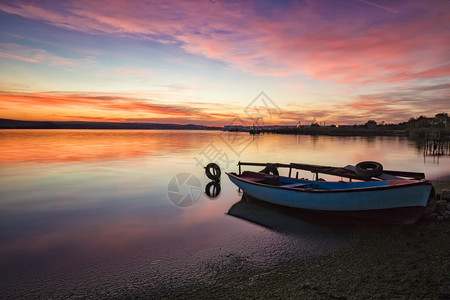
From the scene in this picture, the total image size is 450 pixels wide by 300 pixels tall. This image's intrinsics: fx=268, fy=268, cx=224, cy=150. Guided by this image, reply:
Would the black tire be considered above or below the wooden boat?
below

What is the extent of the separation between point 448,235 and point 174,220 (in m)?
9.86

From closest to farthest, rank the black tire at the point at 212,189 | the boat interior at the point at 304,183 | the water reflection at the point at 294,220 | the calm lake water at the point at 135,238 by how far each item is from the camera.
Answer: the calm lake water at the point at 135,238 → the water reflection at the point at 294,220 → the boat interior at the point at 304,183 → the black tire at the point at 212,189

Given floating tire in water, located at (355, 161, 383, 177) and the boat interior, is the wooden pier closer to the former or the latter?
floating tire in water, located at (355, 161, 383, 177)

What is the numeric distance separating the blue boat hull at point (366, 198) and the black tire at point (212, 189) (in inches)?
225

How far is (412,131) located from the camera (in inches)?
3949

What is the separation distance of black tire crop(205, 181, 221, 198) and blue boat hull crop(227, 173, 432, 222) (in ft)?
18.8

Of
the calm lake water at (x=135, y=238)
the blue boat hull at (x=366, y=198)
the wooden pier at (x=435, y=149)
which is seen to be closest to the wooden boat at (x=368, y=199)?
the blue boat hull at (x=366, y=198)

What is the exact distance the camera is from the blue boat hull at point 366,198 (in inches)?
368

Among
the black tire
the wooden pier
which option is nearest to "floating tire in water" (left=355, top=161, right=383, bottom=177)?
the black tire

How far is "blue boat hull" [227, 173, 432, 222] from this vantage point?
9.34m

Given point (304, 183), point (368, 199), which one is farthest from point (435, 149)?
point (368, 199)

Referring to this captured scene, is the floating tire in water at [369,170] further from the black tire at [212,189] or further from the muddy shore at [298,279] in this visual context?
the black tire at [212,189]

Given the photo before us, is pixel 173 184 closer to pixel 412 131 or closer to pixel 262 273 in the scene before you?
pixel 262 273

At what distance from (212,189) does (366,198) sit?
10.5 m
